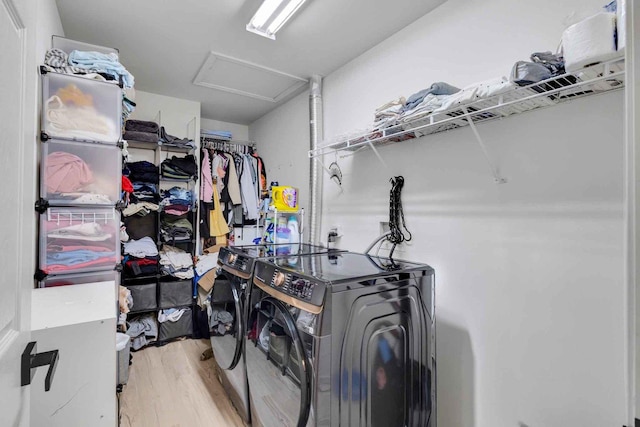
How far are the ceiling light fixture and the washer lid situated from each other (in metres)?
1.48

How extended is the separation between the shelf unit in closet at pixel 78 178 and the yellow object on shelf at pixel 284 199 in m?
1.27

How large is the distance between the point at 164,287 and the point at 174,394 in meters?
1.11

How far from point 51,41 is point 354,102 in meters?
1.96

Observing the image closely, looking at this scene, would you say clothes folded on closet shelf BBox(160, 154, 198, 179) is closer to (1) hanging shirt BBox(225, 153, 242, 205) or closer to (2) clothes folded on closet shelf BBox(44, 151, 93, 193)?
(1) hanging shirt BBox(225, 153, 242, 205)

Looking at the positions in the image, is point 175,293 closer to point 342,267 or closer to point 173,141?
point 173,141

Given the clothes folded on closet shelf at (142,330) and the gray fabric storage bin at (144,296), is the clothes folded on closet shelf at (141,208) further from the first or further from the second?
the clothes folded on closet shelf at (142,330)

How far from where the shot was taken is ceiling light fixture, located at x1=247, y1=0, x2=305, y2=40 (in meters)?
1.71

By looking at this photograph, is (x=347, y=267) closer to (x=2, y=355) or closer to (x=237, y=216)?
(x=2, y=355)

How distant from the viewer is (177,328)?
3.03 m

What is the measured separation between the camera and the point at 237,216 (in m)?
3.51

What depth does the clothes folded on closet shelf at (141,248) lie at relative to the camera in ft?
9.31

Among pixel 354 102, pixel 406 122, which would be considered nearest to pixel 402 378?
pixel 406 122

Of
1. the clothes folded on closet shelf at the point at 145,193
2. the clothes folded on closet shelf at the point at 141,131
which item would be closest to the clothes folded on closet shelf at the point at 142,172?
the clothes folded on closet shelf at the point at 145,193

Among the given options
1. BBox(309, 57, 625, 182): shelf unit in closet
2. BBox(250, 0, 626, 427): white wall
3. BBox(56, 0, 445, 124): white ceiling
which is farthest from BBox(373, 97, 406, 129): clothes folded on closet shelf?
BBox(56, 0, 445, 124): white ceiling
